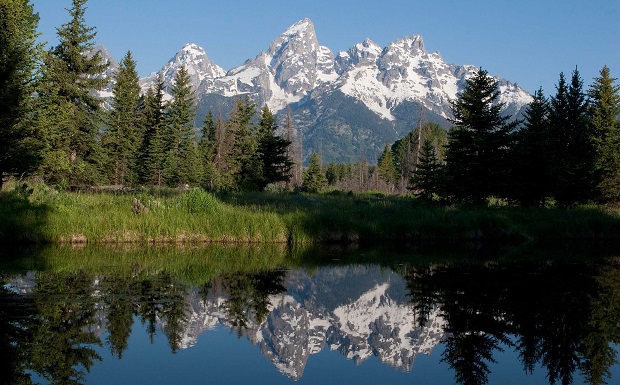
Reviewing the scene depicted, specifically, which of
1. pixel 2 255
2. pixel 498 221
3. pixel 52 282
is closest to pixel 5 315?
pixel 52 282

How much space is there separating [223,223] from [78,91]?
21.2m

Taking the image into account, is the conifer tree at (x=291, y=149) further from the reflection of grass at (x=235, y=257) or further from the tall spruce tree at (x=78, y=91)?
the reflection of grass at (x=235, y=257)

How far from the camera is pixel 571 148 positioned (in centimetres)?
3600

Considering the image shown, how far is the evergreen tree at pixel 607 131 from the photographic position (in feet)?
125

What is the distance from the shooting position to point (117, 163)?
5347 centimetres

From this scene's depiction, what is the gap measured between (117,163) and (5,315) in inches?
1888

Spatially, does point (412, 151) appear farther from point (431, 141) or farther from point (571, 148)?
point (571, 148)

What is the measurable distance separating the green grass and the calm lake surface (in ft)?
11.7

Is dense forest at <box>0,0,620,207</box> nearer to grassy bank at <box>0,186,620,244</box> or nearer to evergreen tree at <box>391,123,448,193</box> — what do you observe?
grassy bank at <box>0,186,620,244</box>

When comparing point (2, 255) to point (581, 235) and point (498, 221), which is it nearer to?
point (498, 221)

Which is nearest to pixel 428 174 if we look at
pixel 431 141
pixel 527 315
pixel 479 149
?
pixel 479 149

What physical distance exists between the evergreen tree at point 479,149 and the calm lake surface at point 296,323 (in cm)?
1789

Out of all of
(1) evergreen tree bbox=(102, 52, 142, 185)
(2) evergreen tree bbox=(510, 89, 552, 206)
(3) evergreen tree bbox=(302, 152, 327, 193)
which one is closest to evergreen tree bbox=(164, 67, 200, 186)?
(1) evergreen tree bbox=(102, 52, 142, 185)

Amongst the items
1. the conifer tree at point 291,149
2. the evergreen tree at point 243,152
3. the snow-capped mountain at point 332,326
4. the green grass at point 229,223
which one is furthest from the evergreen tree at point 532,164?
the snow-capped mountain at point 332,326
